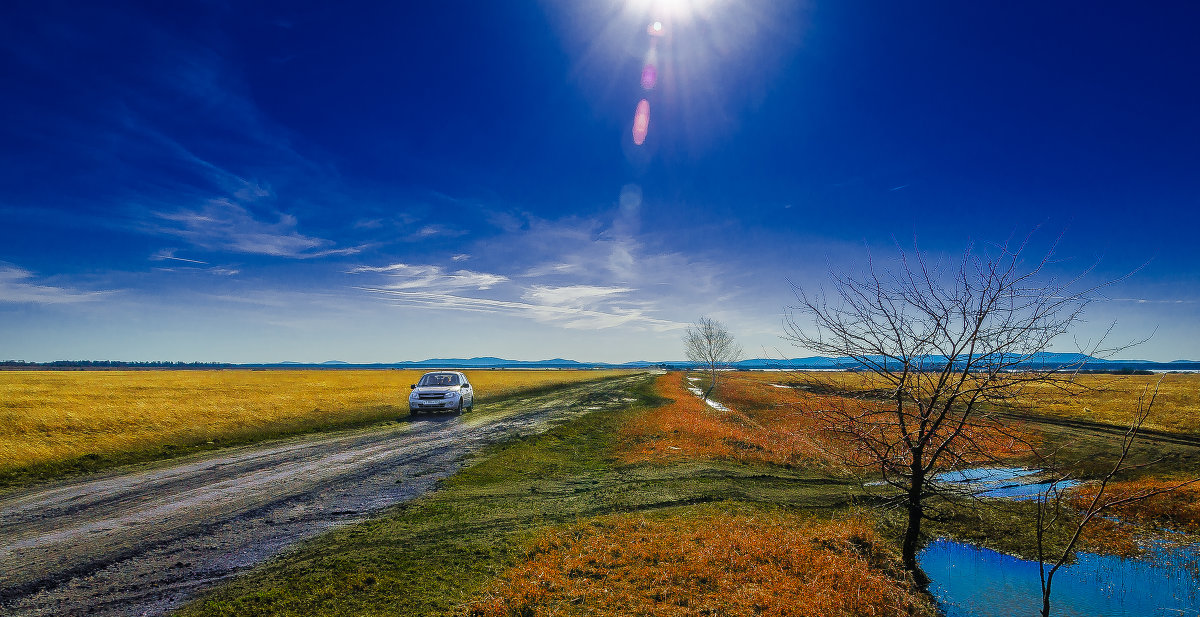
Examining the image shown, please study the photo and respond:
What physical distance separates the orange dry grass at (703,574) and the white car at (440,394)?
21.6 metres

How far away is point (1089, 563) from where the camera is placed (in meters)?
9.09

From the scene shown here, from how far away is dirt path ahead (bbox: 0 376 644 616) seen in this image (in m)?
6.78

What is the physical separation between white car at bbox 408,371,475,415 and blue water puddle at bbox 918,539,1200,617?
25.1 m

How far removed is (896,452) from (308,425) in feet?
84.0

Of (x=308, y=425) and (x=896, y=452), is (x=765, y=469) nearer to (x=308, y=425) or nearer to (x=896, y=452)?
(x=896, y=452)

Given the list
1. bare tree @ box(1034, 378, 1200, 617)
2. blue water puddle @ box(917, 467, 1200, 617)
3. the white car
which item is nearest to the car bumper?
the white car

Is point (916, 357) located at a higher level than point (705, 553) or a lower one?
higher

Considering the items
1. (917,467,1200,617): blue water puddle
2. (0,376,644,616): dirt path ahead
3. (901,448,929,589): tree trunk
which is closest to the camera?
(0,376,644,616): dirt path ahead

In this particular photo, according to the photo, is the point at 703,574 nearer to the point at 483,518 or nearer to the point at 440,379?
the point at 483,518

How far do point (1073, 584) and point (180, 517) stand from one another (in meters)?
16.7

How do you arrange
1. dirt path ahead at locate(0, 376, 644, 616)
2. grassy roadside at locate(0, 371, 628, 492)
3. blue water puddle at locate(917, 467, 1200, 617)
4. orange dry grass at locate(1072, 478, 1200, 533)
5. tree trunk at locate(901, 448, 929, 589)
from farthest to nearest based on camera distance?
grassy roadside at locate(0, 371, 628, 492) → orange dry grass at locate(1072, 478, 1200, 533) → tree trunk at locate(901, 448, 929, 589) → blue water puddle at locate(917, 467, 1200, 617) → dirt path ahead at locate(0, 376, 644, 616)

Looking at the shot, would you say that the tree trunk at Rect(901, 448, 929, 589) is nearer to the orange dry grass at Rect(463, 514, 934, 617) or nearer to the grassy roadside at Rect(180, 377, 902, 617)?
the orange dry grass at Rect(463, 514, 934, 617)

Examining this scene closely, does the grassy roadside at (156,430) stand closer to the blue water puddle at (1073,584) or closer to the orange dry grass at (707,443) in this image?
the orange dry grass at (707,443)

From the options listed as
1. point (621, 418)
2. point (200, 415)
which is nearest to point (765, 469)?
point (621, 418)
